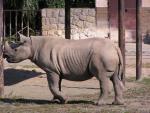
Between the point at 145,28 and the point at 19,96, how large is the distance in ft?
52.9

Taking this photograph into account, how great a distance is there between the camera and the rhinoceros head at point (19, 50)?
10734 mm

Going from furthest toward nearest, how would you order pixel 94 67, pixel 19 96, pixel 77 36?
pixel 77 36 → pixel 19 96 → pixel 94 67

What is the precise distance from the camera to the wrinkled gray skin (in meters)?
10.4

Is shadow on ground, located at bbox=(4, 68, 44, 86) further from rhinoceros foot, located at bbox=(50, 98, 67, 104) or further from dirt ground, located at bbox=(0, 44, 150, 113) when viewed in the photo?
rhinoceros foot, located at bbox=(50, 98, 67, 104)

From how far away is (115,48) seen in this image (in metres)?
10.5

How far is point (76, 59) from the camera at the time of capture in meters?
10.5

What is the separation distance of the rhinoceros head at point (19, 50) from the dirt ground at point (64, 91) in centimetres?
83

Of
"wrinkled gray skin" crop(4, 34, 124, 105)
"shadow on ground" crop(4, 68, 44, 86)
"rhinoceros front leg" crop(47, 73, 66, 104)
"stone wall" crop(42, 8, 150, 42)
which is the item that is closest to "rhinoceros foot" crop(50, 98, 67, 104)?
"wrinkled gray skin" crop(4, 34, 124, 105)

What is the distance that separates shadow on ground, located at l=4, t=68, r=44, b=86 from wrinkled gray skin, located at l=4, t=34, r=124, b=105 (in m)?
3.77

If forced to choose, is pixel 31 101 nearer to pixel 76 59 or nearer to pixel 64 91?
pixel 76 59

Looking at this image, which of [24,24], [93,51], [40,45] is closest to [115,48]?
[93,51]

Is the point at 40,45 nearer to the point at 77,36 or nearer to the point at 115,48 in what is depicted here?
the point at 115,48

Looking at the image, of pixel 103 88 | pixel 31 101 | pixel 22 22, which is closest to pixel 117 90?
pixel 103 88

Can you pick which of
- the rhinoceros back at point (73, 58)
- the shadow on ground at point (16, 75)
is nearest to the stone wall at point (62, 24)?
the shadow on ground at point (16, 75)
